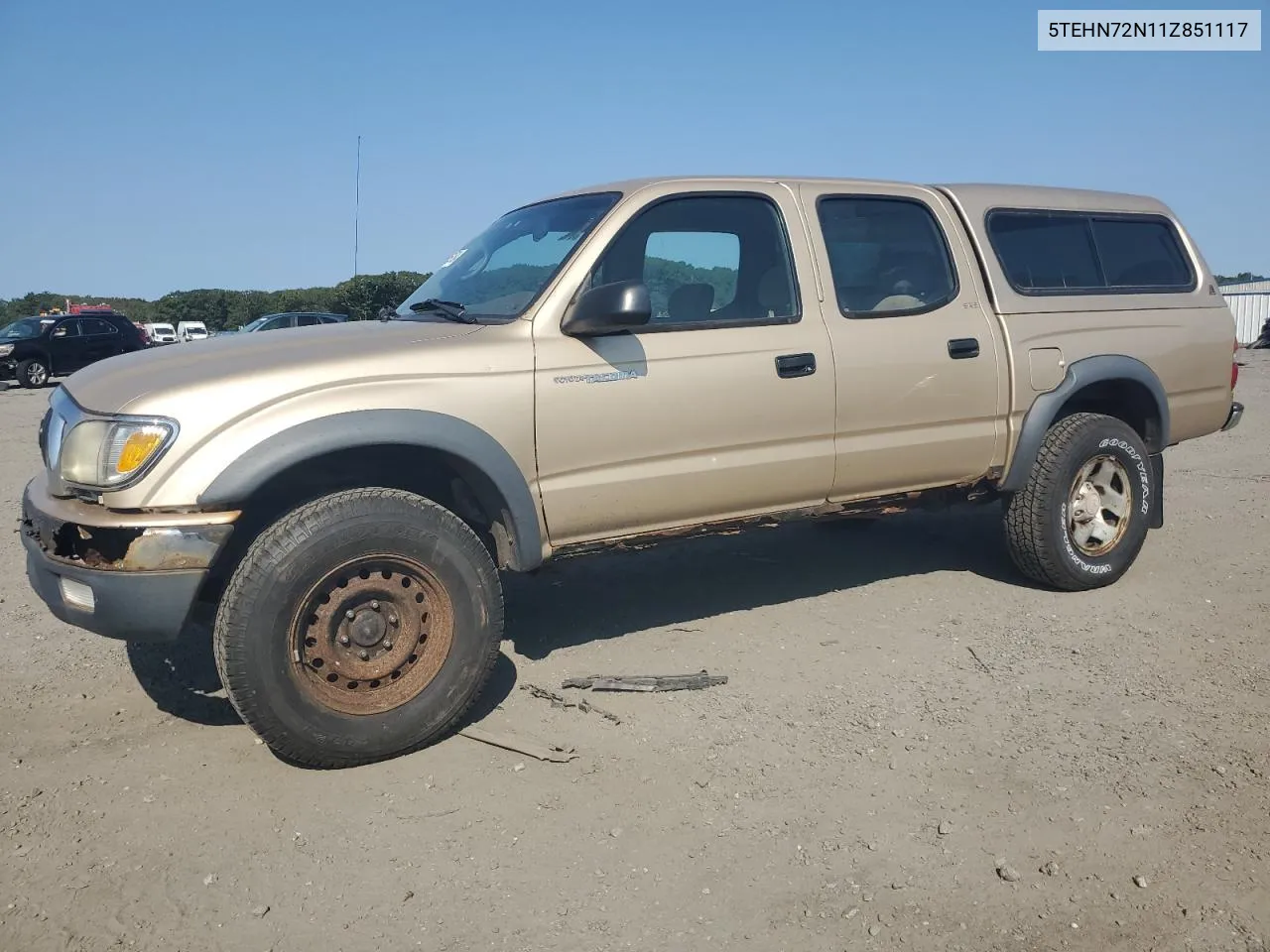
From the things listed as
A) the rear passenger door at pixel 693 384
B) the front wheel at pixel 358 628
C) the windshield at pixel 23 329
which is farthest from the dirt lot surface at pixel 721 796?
the windshield at pixel 23 329

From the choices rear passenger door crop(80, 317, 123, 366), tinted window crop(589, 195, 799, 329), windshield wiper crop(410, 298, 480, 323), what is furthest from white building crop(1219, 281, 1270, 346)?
windshield wiper crop(410, 298, 480, 323)

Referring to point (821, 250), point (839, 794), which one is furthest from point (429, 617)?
point (821, 250)

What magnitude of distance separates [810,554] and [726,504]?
2058 mm

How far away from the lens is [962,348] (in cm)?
475

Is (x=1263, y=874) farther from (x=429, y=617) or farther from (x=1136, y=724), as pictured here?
(x=429, y=617)

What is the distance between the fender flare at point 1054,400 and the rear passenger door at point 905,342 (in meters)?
0.15

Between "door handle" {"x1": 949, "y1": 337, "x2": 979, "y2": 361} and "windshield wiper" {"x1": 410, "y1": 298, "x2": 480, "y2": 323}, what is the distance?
86.8 inches

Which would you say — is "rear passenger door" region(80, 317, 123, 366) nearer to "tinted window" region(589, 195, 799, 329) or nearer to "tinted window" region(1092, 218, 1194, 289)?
"tinted window" region(589, 195, 799, 329)

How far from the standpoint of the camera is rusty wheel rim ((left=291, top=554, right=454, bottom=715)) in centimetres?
345

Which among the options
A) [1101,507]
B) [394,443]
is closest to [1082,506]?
[1101,507]

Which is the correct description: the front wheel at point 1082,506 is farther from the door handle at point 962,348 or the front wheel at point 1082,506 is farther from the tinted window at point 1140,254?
the tinted window at point 1140,254

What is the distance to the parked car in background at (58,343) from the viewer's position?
21844mm

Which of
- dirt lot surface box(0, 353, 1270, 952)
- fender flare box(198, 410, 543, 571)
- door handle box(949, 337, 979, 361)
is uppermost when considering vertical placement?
door handle box(949, 337, 979, 361)

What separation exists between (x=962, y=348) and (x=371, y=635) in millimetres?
2954
